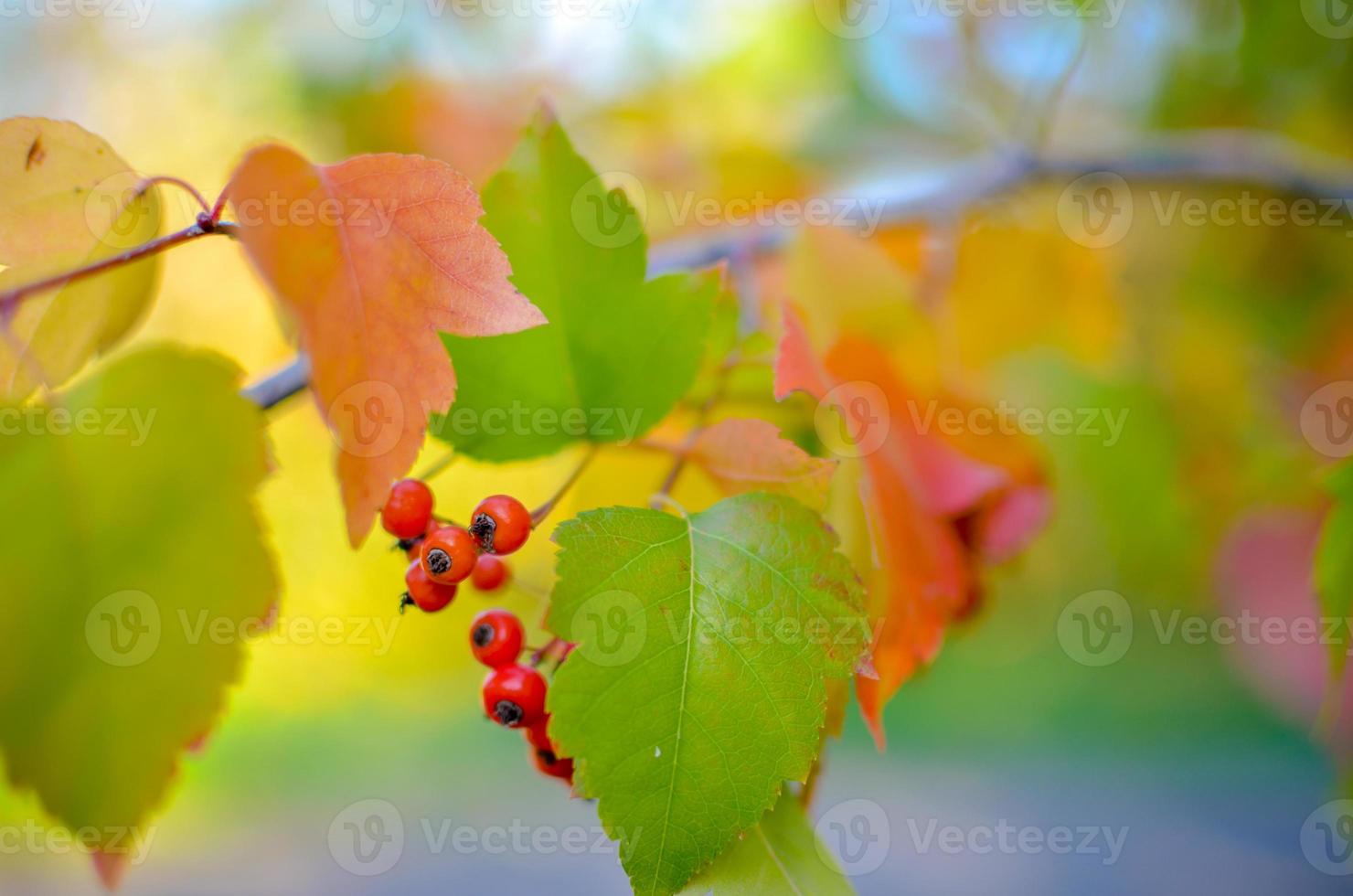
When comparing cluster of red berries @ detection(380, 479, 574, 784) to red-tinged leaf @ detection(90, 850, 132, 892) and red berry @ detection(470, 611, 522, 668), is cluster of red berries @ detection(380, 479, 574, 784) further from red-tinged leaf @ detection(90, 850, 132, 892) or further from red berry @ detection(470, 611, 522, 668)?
red-tinged leaf @ detection(90, 850, 132, 892)

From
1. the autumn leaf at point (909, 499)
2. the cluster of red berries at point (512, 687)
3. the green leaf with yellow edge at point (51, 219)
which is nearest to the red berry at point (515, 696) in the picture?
the cluster of red berries at point (512, 687)

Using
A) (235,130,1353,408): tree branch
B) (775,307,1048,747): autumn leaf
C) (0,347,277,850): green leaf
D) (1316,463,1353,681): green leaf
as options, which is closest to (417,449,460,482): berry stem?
(0,347,277,850): green leaf

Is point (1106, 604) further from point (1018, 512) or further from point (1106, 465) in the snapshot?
point (1018, 512)

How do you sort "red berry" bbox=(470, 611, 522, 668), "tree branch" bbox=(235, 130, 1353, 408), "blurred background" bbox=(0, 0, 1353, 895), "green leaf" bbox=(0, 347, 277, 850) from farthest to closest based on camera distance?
"blurred background" bbox=(0, 0, 1353, 895), "tree branch" bbox=(235, 130, 1353, 408), "red berry" bbox=(470, 611, 522, 668), "green leaf" bbox=(0, 347, 277, 850)

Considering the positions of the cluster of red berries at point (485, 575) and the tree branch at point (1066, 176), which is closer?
the cluster of red berries at point (485, 575)

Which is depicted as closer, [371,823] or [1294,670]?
[1294,670]

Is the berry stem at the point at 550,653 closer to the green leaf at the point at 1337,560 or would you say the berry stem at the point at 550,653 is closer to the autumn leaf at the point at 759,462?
the autumn leaf at the point at 759,462

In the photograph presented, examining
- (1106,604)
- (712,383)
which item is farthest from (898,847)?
(712,383)
